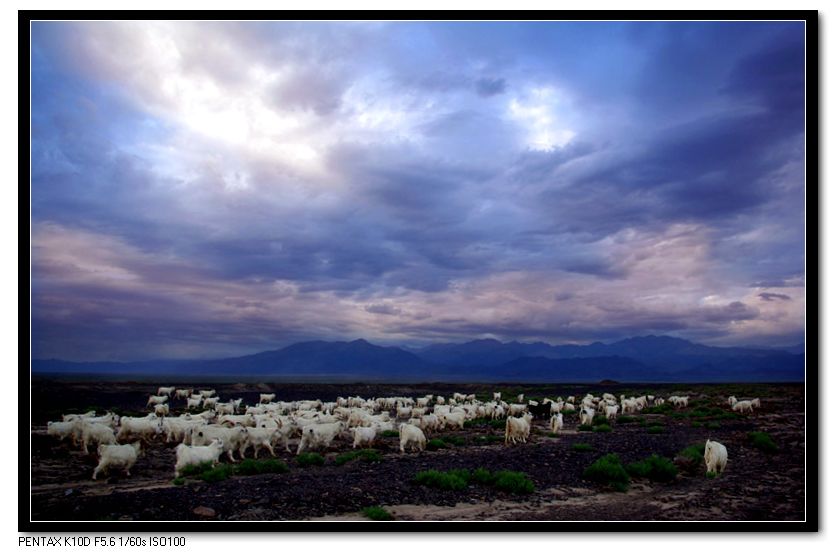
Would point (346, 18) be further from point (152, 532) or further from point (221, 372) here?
point (221, 372)

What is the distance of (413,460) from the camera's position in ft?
33.5

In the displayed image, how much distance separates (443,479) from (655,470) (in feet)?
13.4

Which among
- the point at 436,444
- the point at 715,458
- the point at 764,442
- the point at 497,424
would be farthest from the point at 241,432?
the point at 764,442

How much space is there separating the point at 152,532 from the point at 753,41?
40.4ft

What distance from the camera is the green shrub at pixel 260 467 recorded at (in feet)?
29.7

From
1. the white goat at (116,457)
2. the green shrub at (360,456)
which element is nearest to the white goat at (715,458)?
the green shrub at (360,456)

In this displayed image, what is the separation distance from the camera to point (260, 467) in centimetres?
917

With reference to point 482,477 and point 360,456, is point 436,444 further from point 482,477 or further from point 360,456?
point 482,477

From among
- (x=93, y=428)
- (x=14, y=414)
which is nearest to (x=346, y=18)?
(x=14, y=414)

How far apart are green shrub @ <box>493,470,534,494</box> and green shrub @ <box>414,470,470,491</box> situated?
0.58 meters

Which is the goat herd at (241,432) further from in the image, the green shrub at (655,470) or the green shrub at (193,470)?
the green shrub at (655,470)

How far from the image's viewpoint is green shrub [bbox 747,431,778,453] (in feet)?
30.4

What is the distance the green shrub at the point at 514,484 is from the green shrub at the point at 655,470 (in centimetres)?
225
